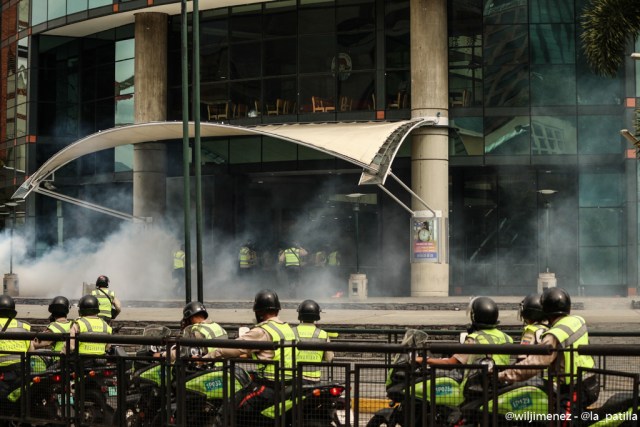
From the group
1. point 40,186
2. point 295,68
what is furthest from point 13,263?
point 295,68

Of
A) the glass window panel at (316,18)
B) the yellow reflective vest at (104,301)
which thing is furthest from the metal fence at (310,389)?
the glass window panel at (316,18)

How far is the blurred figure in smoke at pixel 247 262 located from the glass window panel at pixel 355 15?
783 cm

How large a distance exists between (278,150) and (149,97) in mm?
4974

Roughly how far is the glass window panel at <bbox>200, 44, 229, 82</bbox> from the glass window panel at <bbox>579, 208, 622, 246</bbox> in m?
12.9

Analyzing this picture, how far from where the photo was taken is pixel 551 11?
1372 inches

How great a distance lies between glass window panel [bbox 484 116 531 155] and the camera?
34.9 meters

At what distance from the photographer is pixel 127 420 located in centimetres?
955

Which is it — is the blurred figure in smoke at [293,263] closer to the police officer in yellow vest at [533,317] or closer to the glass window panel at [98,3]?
the glass window panel at [98,3]

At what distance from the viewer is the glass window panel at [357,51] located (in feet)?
118

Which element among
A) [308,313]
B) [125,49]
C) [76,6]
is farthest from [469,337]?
[76,6]

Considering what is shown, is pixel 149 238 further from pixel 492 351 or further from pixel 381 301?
pixel 492 351

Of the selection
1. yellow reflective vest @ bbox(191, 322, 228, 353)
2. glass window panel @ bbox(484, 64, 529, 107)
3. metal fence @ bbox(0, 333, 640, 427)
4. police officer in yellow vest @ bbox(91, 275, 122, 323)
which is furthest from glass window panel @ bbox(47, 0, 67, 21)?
yellow reflective vest @ bbox(191, 322, 228, 353)

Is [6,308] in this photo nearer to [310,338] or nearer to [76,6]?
[310,338]

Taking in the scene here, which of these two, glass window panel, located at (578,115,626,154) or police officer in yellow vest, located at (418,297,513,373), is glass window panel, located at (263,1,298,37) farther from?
police officer in yellow vest, located at (418,297,513,373)
